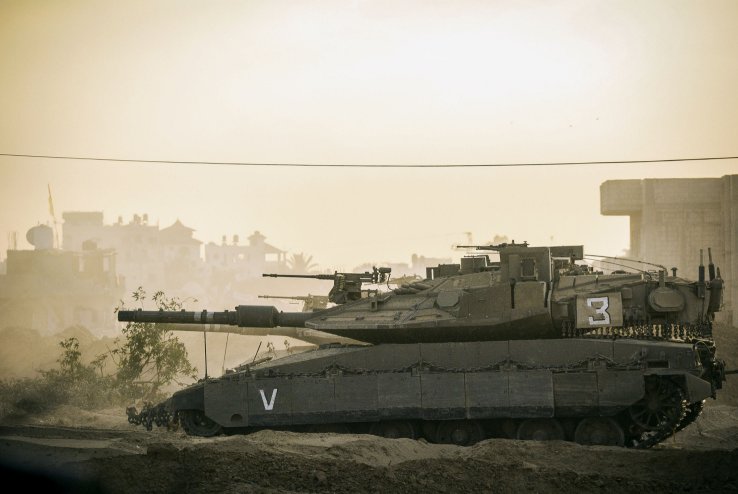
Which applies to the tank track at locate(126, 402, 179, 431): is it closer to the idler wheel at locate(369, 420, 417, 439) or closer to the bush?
the idler wheel at locate(369, 420, 417, 439)

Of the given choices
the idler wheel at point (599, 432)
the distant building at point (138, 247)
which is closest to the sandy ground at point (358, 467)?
the idler wheel at point (599, 432)

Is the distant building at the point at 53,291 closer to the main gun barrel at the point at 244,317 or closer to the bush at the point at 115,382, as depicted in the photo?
the bush at the point at 115,382

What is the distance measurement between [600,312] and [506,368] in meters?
2.05

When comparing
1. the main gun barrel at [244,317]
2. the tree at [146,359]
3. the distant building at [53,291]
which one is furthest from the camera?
the distant building at [53,291]

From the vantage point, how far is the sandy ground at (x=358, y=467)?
1291cm

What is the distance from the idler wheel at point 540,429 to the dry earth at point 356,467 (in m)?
1.25

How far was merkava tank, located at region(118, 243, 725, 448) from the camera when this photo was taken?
16844mm

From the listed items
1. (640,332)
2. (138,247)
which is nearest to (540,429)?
(640,332)

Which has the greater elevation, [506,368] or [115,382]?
[506,368]

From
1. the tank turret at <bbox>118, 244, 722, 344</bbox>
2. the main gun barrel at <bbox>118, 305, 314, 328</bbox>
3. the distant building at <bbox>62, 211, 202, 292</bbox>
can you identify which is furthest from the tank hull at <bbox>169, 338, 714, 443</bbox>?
the distant building at <bbox>62, 211, 202, 292</bbox>

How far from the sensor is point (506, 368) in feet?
56.4

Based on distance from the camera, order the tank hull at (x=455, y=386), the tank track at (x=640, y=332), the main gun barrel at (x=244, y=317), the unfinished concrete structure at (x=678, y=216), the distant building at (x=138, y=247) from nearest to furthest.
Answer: the tank hull at (x=455, y=386) → the tank track at (x=640, y=332) → the main gun barrel at (x=244, y=317) → the unfinished concrete structure at (x=678, y=216) → the distant building at (x=138, y=247)

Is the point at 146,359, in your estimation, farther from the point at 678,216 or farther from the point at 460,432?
the point at 678,216

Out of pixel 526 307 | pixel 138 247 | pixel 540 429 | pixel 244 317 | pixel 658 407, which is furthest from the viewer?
pixel 138 247
